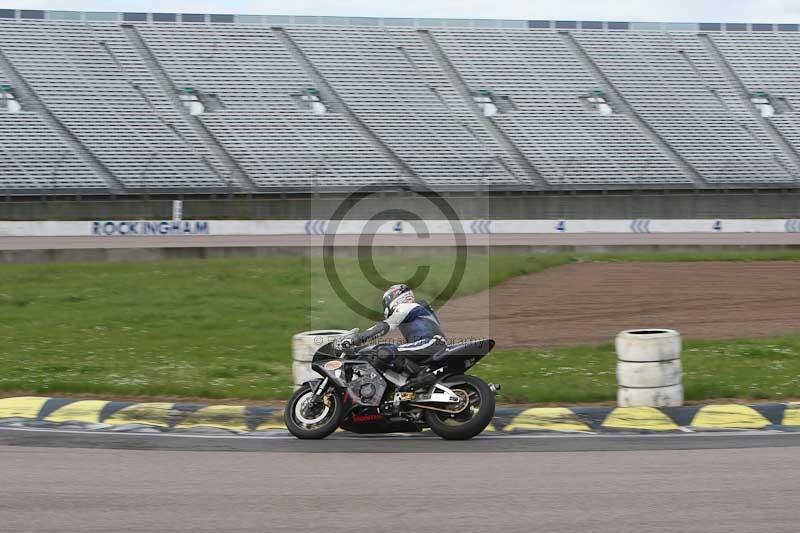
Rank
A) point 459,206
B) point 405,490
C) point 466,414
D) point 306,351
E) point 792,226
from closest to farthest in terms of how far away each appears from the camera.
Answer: point 405,490 < point 466,414 < point 306,351 < point 459,206 < point 792,226

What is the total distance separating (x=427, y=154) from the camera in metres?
45.7

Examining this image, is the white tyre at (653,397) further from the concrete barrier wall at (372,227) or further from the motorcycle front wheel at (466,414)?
the concrete barrier wall at (372,227)

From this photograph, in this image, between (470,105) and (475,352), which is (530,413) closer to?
(475,352)

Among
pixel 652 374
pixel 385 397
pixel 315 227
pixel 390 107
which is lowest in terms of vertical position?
pixel 385 397

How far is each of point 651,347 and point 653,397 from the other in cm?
54

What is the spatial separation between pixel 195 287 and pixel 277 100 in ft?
94.2

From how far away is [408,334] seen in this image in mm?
9867

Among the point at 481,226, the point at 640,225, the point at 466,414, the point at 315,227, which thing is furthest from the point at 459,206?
the point at 466,414

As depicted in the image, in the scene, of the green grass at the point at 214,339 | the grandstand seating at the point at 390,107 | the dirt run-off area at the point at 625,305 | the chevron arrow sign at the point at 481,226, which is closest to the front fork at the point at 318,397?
the green grass at the point at 214,339

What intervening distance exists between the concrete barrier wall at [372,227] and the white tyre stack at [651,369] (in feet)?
93.0

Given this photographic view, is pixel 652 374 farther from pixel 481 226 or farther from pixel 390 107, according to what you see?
pixel 390 107

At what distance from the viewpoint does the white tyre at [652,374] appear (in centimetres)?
1072

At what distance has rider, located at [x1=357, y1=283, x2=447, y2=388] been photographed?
9.58 metres

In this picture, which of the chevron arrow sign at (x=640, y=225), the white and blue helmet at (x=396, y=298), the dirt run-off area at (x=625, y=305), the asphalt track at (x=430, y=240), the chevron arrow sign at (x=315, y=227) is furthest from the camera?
the chevron arrow sign at (x=640, y=225)
